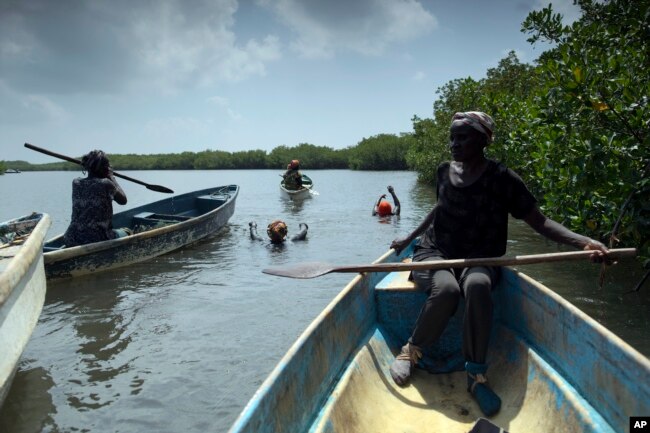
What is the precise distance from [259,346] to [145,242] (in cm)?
449

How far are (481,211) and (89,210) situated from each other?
21.4 feet

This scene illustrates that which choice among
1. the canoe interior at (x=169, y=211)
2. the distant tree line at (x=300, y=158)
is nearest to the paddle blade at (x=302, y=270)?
the canoe interior at (x=169, y=211)

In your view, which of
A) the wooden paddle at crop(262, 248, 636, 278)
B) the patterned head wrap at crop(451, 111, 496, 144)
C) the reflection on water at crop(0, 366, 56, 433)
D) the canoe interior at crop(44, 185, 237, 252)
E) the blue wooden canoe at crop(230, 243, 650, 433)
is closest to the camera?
the blue wooden canoe at crop(230, 243, 650, 433)

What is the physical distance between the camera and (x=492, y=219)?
3.40 meters

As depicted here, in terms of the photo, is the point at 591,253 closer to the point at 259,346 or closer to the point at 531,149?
the point at 259,346

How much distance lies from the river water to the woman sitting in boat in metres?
1.88

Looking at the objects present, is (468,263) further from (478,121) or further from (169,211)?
(169,211)

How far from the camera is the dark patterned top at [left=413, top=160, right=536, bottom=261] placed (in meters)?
3.34

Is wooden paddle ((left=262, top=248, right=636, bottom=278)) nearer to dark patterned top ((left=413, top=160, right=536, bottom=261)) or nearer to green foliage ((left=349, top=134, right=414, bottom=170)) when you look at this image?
dark patterned top ((left=413, top=160, right=536, bottom=261))

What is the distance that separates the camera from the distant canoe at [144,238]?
7.34m

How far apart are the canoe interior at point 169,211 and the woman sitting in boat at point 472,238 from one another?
6.65 meters

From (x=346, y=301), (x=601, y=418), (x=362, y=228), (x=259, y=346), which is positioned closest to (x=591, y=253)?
(x=601, y=418)

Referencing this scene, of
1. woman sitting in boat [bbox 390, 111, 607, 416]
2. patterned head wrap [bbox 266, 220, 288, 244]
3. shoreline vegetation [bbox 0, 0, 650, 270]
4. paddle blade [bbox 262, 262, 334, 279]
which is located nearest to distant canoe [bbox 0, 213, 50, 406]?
paddle blade [bbox 262, 262, 334, 279]

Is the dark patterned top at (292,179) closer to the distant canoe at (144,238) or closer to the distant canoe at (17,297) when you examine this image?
the distant canoe at (144,238)
